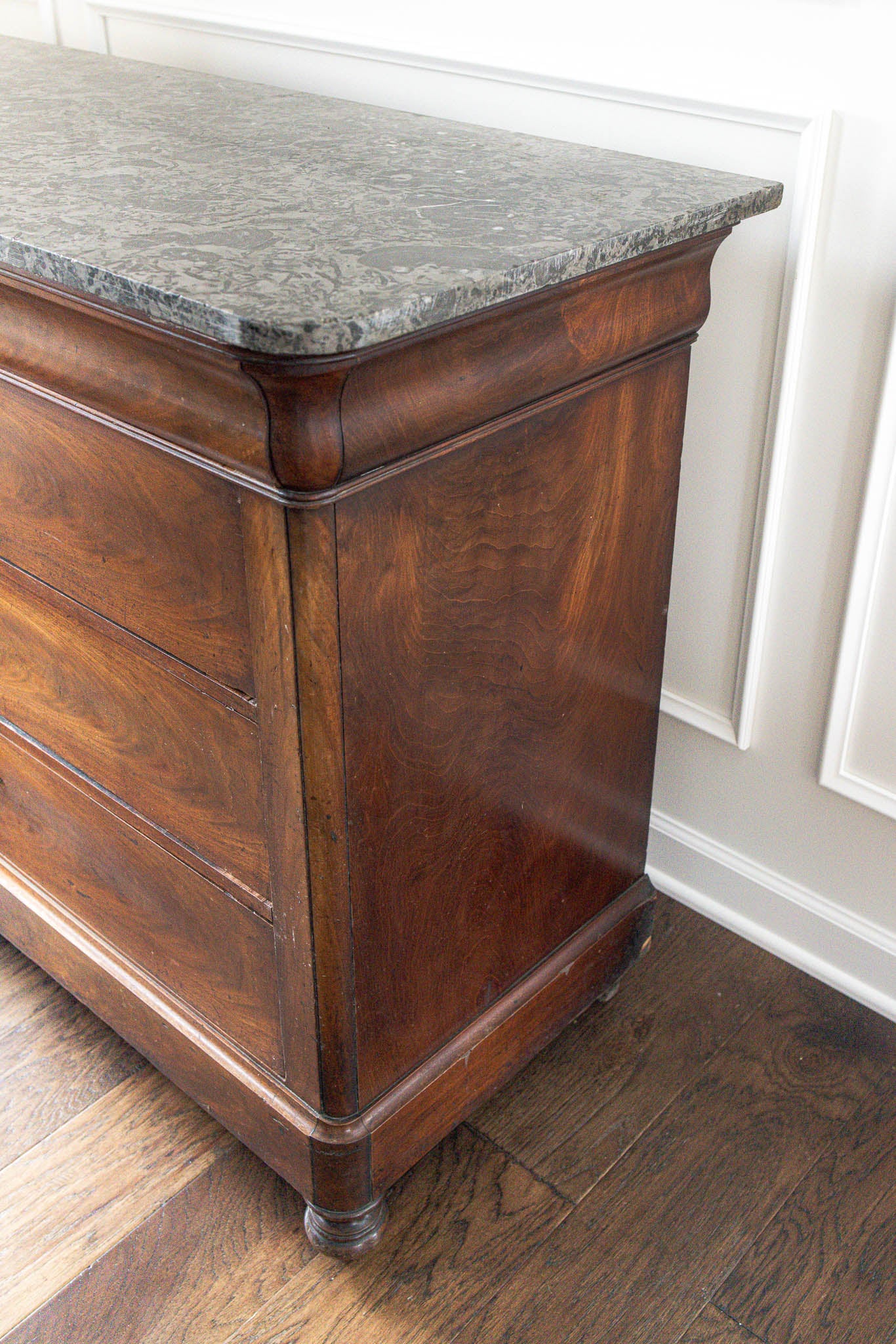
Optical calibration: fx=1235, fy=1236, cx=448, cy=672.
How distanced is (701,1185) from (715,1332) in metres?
0.15

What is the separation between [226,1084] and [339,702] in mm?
486

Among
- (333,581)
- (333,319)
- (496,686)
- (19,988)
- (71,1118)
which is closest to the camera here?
(333,319)

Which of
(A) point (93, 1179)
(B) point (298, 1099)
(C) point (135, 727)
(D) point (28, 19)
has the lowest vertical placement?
(A) point (93, 1179)

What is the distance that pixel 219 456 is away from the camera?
2.79 feet

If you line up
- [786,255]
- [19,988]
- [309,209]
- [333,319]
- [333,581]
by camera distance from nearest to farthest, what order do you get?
[333,319] → [333,581] → [309,209] → [786,255] → [19,988]

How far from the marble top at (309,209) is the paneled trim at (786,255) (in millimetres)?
89

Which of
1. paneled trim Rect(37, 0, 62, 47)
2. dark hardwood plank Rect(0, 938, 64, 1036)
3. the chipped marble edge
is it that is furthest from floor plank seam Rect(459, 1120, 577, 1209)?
paneled trim Rect(37, 0, 62, 47)

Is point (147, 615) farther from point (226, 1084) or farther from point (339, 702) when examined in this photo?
point (226, 1084)

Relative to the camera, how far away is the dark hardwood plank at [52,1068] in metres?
1.31

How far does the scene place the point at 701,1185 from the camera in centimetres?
124

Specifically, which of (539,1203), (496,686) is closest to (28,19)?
(496,686)

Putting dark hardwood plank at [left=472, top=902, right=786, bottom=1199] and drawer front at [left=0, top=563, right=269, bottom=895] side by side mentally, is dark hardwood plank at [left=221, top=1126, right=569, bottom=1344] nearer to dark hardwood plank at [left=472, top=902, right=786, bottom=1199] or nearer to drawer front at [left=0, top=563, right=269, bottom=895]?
dark hardwood plank at [left=472, top=902, right=786, bottom=1199]

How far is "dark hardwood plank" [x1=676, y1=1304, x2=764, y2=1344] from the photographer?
1.11m

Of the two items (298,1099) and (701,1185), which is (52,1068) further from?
(701,1185)
